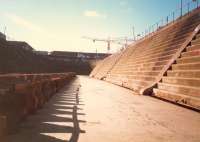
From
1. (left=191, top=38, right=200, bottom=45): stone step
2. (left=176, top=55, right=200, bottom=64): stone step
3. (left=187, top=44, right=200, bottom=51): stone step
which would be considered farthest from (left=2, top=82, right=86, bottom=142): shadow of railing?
(left=191, top=38, right=200, bottom=45): stone step

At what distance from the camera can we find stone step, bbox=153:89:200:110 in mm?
9466

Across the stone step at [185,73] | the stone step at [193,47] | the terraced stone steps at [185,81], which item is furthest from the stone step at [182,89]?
the stone step at [193,47]

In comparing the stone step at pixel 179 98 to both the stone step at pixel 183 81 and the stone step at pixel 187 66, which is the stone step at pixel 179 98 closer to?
the stone step at pixel 183 81

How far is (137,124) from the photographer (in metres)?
6.52

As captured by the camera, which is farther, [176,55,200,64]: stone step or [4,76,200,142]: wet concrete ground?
[176,55,200,64]: stone step

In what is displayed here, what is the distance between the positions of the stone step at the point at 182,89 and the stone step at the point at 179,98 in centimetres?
18

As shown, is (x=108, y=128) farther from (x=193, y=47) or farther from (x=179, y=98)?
(x=193, y=47)

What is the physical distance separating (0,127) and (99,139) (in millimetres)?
1732

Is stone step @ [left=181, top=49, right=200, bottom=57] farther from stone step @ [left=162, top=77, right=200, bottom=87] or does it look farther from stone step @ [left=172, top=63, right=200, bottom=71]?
stone step @ [left=162, top=77, right=200, bottom=87]

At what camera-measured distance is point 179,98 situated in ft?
35.6

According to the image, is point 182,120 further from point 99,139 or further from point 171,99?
point 171,99

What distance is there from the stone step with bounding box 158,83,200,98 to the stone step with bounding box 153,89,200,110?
18cm

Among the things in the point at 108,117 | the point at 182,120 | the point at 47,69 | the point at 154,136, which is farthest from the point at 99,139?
the point at 47,69

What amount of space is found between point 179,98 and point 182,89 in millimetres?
419
